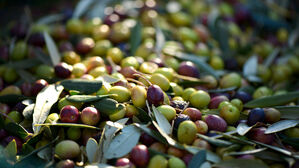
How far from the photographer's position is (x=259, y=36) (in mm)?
2533

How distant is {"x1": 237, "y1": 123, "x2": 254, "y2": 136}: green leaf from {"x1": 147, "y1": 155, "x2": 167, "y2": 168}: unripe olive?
1.06 feet

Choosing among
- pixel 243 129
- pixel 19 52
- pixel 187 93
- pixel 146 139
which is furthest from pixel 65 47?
pixel 243 129

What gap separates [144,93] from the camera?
1326 mm

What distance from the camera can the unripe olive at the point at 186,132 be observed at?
1178 millimetres

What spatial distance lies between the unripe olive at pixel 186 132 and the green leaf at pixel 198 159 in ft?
0.29

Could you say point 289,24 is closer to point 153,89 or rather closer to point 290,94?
point 290,94

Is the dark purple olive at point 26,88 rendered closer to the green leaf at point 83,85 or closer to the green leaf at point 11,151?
the green leaf at point 83,85

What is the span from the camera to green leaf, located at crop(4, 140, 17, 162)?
3.65ft

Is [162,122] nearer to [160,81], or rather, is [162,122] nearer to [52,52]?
[160,81]

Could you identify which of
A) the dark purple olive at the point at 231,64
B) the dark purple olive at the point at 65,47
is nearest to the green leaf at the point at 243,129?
the dark purple olive at the point at 231,64

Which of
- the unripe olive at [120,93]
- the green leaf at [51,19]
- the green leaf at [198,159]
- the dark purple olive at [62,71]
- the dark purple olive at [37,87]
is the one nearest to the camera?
the green leaf at [198,159]

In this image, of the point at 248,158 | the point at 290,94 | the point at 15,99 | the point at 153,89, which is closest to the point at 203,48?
the point at 290,94

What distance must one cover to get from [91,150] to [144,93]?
322 mm

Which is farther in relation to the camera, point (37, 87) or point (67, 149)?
point (37, 87)
